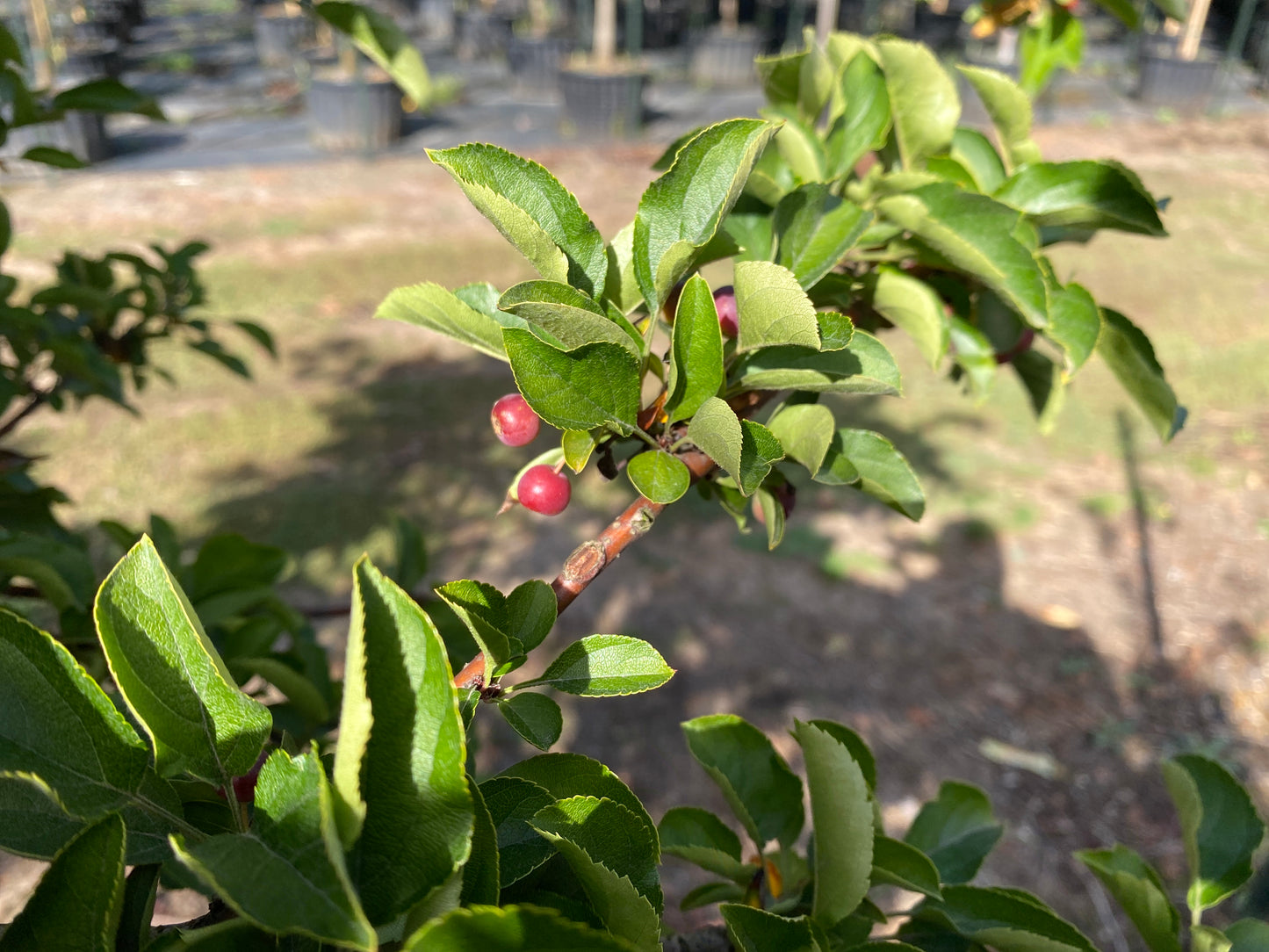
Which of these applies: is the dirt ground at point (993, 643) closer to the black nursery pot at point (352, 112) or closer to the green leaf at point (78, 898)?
the green leaf at point (78, 898)

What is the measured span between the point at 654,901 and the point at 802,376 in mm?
425

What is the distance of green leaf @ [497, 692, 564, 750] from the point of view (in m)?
0.64

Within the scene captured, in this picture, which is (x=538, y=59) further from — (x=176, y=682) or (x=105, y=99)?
(x=176, y=682)

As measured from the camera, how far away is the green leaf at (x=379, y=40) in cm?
114

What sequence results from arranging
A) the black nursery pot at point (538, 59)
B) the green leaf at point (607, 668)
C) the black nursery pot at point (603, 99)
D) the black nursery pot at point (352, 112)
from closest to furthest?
the green leaf at point (607, 668) < the black nursery pot at point (352, 112) < the black nursery pot at point (603, 99) < the black nursery pot at point (538, 59)

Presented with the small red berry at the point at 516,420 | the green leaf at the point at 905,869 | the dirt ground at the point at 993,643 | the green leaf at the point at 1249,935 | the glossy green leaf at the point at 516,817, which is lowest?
the dirt ground at the point at 993,643

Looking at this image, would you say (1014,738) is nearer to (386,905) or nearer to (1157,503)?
(1157,503)

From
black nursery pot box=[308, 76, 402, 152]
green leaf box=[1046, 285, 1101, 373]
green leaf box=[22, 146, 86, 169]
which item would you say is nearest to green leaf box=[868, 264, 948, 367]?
green leaf box=[1046, 285, 1101, 373]

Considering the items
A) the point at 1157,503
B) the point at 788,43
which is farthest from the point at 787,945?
the point at 788,43

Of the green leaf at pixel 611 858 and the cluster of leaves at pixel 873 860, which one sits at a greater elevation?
the green leaf at pixel 611 858

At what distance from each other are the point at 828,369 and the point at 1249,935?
0.67 meters

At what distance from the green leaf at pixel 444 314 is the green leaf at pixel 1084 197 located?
0.67 metres

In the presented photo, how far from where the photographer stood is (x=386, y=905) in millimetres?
509

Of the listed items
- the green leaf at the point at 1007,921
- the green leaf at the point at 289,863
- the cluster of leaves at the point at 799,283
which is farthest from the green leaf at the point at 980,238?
the green leaf at the point at 289,863
